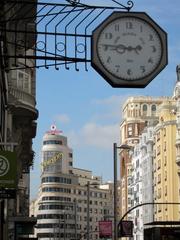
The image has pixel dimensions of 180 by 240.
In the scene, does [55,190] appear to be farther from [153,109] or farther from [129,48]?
[129,48]

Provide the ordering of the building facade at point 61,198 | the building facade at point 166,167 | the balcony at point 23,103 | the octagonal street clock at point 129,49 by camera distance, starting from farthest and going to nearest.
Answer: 1. the building facade at point 61,198
2. the building facade at point 166,167
3. the balcony at point 23,103
4. the octagonal street clock at point 129,49

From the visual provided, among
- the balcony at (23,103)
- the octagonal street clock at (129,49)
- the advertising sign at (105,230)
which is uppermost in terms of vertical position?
the balcony at (23,103)

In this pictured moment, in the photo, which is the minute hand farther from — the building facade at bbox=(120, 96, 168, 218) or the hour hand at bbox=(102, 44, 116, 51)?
the building facade at bbox=(120, 96, 168, 218)

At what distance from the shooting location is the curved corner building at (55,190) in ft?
559

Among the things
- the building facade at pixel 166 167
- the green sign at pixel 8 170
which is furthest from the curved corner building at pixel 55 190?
the green sign at pixel 8 170

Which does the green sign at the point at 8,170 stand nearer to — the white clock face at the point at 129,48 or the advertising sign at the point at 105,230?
→ the white clock face at the point at 129,48

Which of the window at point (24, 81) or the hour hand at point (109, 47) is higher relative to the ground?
the window at point (24, 81)

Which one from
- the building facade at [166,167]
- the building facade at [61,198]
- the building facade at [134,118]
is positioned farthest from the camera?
the building facade at [134,118]

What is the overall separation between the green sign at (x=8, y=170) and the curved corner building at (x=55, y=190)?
478 ft

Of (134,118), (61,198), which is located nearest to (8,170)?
(134,118)

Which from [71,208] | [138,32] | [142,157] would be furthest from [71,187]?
[138,32]

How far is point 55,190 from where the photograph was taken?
17762 cm

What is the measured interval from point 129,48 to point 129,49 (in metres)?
0.02

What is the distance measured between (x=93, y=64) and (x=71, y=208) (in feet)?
568
